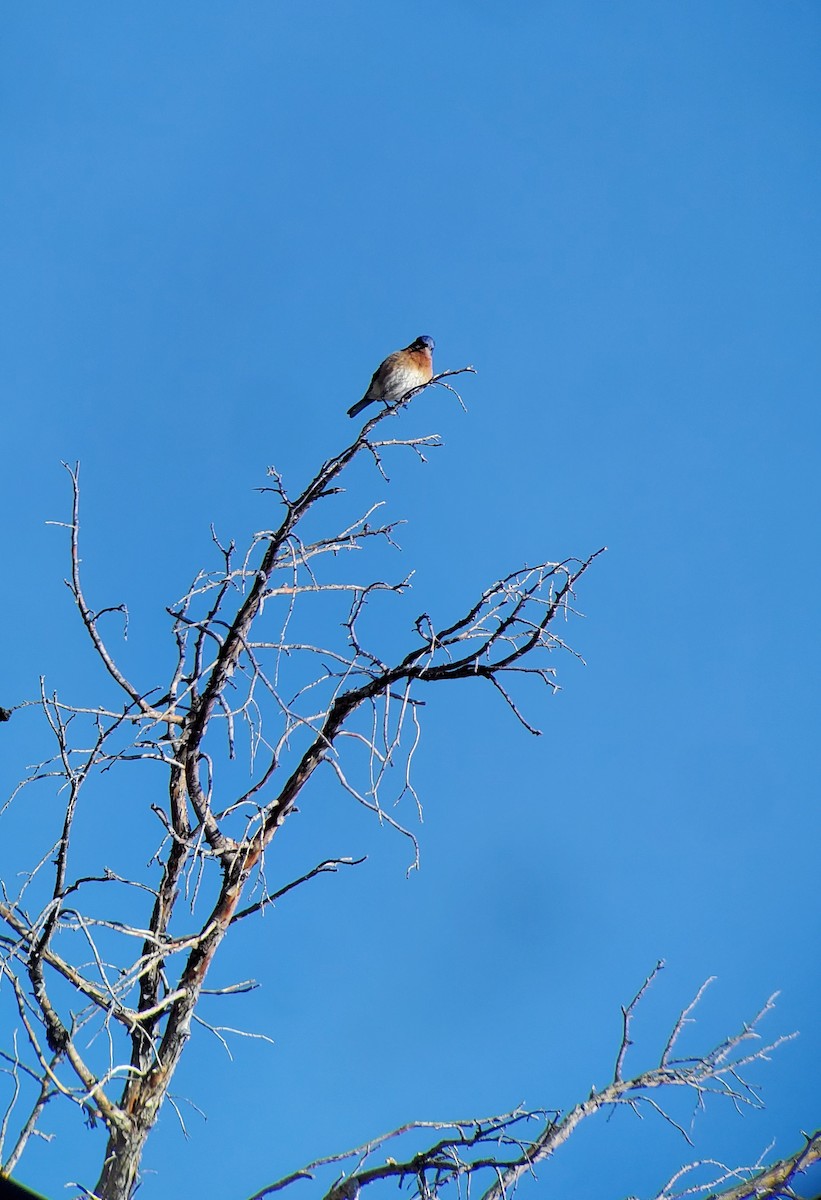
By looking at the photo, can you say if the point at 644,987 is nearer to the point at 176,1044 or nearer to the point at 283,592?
the point at 176,1044

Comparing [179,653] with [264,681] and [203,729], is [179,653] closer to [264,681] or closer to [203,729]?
[203,729]

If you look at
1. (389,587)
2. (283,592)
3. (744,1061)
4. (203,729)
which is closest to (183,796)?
(203,729)

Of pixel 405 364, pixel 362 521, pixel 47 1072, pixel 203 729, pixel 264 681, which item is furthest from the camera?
pixel 405 364

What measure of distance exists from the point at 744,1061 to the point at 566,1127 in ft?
1.94

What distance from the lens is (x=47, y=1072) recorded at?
2.08 meters

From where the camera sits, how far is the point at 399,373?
23.2 feet

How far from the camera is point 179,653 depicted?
2748 millimetres

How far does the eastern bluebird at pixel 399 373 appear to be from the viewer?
7.08 meters

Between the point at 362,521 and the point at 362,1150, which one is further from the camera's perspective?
the point at 362,521

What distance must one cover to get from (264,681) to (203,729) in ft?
1.06

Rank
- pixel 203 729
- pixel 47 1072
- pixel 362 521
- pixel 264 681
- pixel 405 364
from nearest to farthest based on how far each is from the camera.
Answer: pixel 47 1072, pixel 264 681, pixel 203 729, pixel 362 521, pixel 405 364

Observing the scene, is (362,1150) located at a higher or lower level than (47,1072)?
lower

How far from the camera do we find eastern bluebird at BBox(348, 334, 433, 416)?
708 cm


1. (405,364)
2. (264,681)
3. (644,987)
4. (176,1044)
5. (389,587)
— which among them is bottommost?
(644,987)
